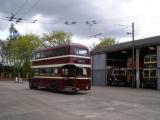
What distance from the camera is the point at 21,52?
86062 mm

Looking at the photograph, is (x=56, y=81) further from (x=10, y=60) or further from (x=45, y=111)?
(x=10, y=60)

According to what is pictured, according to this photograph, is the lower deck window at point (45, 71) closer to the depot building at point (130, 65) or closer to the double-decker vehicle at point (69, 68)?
the double-decker vehicle at point (69, 68)

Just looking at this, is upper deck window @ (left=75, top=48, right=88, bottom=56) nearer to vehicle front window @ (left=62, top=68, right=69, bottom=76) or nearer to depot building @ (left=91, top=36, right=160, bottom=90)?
vehicle front window @ (left=62, top=68, right=69, bottom=76)

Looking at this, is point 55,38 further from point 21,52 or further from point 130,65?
point 130,65

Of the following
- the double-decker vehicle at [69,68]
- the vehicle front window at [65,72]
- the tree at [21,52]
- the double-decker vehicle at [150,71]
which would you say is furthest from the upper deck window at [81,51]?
the tree at [21,52]

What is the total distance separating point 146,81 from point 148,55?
3697mm

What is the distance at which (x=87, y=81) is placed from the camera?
28625mm

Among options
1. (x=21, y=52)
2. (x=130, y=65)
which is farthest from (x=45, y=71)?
(x=21, y=52)

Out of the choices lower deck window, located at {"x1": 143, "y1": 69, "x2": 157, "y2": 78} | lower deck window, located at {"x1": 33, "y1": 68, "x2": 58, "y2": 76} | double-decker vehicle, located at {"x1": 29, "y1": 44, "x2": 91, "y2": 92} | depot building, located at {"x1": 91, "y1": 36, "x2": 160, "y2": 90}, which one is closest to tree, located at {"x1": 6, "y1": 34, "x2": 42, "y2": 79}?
depot building, located at {"x1": 91, "y1": 36, "x2": 160, "y2": 90}

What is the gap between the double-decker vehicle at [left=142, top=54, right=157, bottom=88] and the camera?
39.9 meters

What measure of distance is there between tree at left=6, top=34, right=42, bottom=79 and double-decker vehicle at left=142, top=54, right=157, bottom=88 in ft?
154

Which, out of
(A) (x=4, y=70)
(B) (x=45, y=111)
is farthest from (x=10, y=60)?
(B) (x=45, y=111)

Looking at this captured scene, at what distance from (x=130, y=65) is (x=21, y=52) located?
46494 millimetres

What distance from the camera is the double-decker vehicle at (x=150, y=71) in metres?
39.9
